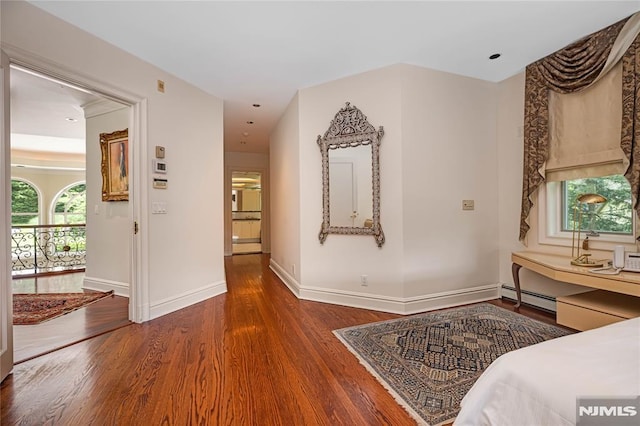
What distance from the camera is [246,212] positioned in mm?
10719

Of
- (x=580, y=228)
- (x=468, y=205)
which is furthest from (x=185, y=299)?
(x=580, y=228)

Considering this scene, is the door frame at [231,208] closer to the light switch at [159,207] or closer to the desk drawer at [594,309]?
the light switch at [159,207]

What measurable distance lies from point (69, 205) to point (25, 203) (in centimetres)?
104

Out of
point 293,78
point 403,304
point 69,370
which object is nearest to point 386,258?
point 403,304

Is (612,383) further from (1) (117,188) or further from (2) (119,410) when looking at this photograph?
(1) (117,188)

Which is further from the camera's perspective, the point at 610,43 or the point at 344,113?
the point at 344,113

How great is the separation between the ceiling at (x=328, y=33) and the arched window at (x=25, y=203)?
9435 millimetres

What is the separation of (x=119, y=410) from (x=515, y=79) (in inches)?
186

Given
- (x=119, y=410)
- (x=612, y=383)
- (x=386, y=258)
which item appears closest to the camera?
(x=612, y=383)

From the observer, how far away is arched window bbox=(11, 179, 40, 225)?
8.87 m

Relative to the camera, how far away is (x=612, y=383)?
2.53ft

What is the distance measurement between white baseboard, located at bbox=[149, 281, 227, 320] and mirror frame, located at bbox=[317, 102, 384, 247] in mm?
1585

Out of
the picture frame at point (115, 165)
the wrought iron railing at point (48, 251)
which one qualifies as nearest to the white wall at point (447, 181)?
the picture frame at point (115, 165)

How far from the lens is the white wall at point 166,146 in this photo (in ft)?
7.14
